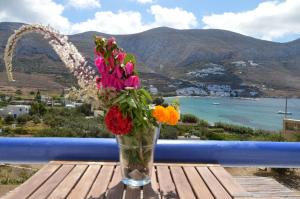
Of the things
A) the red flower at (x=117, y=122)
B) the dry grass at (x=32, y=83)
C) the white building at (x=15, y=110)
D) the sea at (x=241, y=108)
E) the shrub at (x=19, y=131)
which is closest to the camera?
the red flower at (x=117, y=122)

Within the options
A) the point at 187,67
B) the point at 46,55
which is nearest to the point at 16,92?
the point at 46,55

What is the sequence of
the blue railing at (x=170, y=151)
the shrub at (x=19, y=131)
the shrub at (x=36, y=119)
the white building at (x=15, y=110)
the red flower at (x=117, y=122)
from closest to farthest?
the red flower at (x=117, y=122) → the blue railing at (x=170, y=151) → the shrub at (x=19, y=131) → the shrub at (x=36, y=119) → the white building at (x=15, y=110)

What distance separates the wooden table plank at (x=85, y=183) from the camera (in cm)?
133

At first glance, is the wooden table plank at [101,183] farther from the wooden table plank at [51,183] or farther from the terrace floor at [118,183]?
the wooden table plank at [51,183]

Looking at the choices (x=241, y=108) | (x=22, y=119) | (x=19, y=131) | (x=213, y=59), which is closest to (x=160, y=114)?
(x=19, y=131)

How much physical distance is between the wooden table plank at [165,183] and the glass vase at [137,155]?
69 mm

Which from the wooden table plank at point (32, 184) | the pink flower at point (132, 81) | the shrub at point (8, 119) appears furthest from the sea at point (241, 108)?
the pink flower at point (132, 81)

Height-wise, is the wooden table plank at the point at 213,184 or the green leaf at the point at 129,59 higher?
the green leaf at the point at 129,59

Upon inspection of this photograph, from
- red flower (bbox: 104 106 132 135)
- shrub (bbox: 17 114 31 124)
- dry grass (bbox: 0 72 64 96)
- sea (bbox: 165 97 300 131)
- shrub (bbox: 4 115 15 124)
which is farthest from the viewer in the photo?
sea (bbox: 165 97 300 131)

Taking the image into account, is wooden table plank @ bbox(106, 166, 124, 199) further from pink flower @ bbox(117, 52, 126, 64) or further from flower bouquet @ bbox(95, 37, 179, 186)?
pink flower @ bbox(117, 52, 126, 64)

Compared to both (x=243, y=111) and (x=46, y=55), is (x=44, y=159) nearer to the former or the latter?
(x=46, y=55)

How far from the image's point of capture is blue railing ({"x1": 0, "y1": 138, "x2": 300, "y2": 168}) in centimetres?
197

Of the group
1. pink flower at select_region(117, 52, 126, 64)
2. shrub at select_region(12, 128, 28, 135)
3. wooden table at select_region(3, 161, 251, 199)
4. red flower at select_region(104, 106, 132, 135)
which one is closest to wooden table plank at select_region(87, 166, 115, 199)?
wooden table at select_region(3, 161, 251, 199)

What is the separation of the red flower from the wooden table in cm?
22
